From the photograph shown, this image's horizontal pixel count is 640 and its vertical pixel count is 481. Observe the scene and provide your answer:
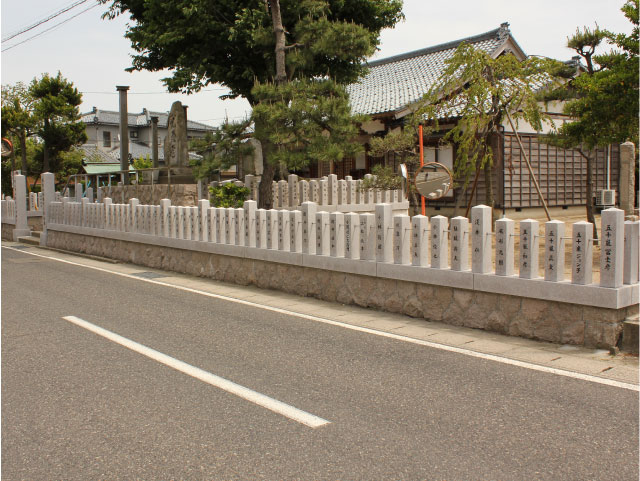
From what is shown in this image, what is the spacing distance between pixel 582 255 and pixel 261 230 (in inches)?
217

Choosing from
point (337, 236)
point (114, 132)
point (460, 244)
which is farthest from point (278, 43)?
point (114, 132)

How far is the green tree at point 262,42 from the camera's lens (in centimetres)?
1407

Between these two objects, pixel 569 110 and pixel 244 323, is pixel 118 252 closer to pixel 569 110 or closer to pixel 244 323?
pixel 244 323

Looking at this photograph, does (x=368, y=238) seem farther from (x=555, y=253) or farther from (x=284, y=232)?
(x=555, y=253)

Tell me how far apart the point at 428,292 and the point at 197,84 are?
13.7 metres

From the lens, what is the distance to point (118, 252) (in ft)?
48.5

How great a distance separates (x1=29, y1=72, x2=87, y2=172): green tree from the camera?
3106cm

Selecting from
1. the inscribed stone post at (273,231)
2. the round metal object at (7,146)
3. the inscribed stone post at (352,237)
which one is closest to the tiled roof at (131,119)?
the round metal object at (7,146)

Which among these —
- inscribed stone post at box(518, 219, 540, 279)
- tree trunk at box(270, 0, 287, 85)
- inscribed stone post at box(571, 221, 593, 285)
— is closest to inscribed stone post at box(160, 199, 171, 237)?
tree trunk at box(270, 0, 287, 85)

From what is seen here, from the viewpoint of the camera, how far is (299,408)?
15.0 feet

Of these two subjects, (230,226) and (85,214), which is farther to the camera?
(85,214)

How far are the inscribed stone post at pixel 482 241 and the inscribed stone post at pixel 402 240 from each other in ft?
3.46

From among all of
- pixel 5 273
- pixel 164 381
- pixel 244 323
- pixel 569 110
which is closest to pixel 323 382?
pixel 164 381

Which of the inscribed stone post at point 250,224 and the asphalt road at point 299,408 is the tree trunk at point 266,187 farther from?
the asphalt road at point 299,408
